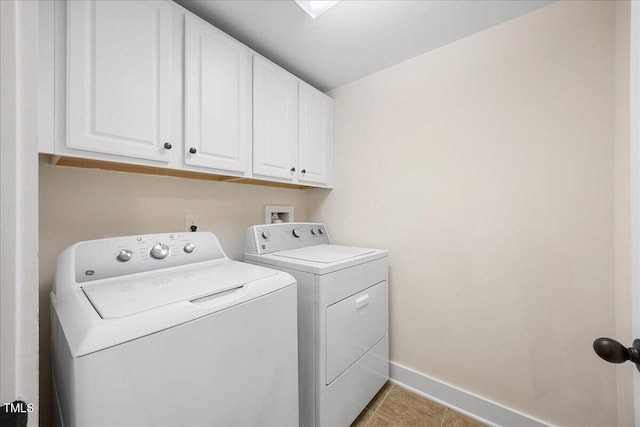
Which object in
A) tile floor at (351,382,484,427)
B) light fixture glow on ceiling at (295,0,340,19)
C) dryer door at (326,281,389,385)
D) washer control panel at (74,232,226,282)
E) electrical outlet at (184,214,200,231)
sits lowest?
tile floor at (351,382,484,427)

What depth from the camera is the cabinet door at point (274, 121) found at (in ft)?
4.91

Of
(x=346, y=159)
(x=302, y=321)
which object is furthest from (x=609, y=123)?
(x=302, y=321)

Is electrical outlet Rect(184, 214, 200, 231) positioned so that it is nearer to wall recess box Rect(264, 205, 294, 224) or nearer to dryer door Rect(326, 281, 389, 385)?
wall recess box Rect(264, 205, 294, 224)

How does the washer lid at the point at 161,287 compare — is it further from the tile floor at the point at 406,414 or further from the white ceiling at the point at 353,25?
the white ceiling at the point at 353,25

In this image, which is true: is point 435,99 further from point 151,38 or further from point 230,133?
point 151,38

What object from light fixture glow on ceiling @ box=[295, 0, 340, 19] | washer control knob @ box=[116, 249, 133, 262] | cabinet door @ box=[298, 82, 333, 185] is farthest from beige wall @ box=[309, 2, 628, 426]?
washer control knob @ box=[116, 249, 133, 262]

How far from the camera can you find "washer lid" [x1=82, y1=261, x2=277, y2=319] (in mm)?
718

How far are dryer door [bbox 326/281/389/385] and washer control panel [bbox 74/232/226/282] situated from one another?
2.32ft

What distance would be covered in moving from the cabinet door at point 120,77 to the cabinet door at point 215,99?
0.10m

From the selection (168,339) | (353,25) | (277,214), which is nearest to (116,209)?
(168,339)

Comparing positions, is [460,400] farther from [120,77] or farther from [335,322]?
[120,77]

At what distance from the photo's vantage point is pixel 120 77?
3.22 ft

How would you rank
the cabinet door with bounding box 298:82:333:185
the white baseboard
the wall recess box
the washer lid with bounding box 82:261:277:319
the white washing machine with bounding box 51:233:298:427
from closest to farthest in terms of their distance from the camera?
1. the white washing machine with bounding box 51:233:298:427
2. the washer lid with bounding box 82:261:277:319
3. the white baseboard
4. the cabinet door with bounding box 298:82:333:185
5. the wall recess box

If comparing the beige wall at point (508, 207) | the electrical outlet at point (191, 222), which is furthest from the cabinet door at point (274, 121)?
the beige wall at point (508, 207)
